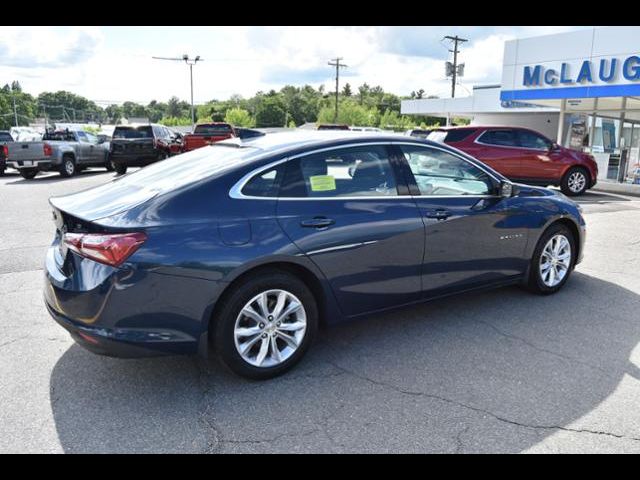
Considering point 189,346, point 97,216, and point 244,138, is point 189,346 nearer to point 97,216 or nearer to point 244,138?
point 97,216

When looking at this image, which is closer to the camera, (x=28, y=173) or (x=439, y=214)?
(x=439, y=214)

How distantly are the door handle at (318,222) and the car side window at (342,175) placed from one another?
0.18m

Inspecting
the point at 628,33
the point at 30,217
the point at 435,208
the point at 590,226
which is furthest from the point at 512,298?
the point at 628,33

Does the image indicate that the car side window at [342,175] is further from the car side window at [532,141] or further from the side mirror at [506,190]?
the car side window at [532,141]

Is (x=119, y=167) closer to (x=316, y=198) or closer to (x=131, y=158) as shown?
(x=131, y=158)

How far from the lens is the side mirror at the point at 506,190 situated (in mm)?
4598

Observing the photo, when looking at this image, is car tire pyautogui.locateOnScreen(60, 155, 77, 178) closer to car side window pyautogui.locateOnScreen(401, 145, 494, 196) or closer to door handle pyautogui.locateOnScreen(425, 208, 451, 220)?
car side window pyautogui.locateOnScreen(401, 145, 494, 196)

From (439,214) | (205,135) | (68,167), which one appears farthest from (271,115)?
(439,214)

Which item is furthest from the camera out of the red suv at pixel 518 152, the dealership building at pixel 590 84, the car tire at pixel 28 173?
the car tire at pixel 28 173

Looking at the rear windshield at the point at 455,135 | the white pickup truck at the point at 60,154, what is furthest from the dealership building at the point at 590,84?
the white pickup truck at the point at 60,154

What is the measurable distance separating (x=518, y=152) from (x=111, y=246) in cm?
1184

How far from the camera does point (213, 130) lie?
2081 centimetres

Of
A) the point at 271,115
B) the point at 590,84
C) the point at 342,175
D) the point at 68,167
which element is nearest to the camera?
the point at 342,175
